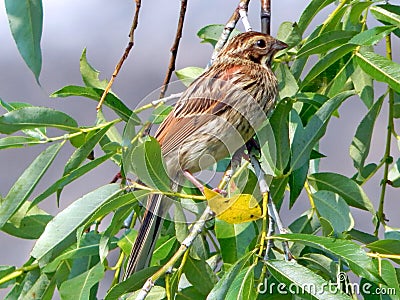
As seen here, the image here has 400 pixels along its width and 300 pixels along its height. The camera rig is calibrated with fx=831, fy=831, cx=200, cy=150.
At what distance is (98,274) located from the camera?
1.75 m

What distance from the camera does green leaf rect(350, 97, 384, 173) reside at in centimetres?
202

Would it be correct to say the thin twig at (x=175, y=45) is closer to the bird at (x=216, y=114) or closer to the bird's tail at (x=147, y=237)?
the bird at (x=216, y=114)

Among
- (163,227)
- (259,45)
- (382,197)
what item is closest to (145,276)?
(163,227)

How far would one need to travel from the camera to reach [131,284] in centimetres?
149

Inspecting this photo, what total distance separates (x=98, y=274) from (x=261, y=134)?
1.53 ft

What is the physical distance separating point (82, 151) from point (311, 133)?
0.48 meters

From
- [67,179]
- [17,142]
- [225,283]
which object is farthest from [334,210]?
[17,142]

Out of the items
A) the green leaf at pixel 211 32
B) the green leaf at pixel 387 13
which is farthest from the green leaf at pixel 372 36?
the green leaf at pixel 211 32

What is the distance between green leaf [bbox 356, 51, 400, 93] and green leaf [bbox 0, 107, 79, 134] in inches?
25.0

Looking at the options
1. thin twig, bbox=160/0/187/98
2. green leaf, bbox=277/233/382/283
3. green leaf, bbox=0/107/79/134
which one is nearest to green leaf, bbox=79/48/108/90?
thin twig, bbox=160/0/187/98

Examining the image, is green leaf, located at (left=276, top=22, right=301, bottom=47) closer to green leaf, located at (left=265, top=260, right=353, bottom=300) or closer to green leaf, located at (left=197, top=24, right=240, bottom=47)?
green leaf, located at (left=197, top=24, right=240, bottom=47)

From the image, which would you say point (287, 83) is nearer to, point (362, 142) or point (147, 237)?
point (362, 142)

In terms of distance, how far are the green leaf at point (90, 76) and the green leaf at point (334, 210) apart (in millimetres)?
625

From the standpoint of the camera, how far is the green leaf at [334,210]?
169cm
